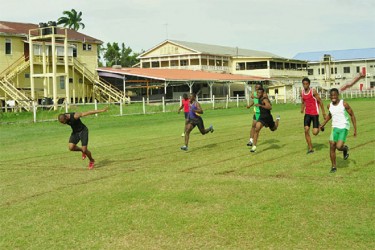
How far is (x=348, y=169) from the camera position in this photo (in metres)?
10.9

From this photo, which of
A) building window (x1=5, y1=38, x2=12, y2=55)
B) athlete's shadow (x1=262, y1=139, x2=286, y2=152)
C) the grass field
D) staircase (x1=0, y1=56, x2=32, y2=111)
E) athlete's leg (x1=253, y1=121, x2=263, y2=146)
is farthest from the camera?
building window (x1=5, y1=38, x2=12, y2=55)

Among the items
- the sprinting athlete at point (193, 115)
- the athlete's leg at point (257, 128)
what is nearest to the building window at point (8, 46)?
the sprinting athlete at point (193, 115)

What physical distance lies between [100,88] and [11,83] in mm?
9081

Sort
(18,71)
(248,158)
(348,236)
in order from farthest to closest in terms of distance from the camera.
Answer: (18,71)
(248,158)
(348,236)

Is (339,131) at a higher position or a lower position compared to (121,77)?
lower

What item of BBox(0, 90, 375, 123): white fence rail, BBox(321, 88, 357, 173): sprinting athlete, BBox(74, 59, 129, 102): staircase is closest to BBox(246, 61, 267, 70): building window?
BBox(0, 90, 375, 123): white fence rail

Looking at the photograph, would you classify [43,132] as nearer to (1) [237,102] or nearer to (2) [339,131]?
(2) [339,131]

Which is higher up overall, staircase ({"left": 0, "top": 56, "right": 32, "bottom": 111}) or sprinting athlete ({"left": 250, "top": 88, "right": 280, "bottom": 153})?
staircase ({"left": 0, "top": 56, "right": 32, "bottom": 111})

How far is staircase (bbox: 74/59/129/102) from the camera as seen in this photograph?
50469mm

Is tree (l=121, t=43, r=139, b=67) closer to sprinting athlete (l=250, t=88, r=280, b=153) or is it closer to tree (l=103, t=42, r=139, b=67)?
tree (l=103, t=42, r=139, b=67)

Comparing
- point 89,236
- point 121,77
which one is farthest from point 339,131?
point 121,77

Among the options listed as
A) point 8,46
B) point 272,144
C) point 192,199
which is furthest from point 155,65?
point 192,199

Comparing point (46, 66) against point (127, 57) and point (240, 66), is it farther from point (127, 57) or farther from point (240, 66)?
point (127, 57)

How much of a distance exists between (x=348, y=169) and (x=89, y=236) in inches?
242
